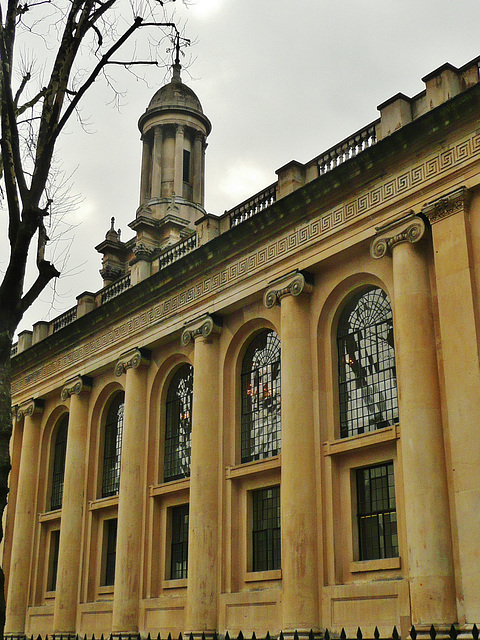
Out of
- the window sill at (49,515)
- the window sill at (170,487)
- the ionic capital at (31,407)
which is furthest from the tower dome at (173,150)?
the window sill at (170,487)

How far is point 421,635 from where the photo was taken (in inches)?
630

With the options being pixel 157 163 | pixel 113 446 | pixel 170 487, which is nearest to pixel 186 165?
pixel 157 163

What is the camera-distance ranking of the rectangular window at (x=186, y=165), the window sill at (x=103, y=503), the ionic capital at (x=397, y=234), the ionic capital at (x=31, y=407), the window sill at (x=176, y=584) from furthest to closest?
the rectangular window at (x=186, y=165) → the ionic capital at (x=31, y=407) → the window sill at (x=103, y=503) → the window sill at (x=176, y=584) → the ionic capital at (x=397, y=234)

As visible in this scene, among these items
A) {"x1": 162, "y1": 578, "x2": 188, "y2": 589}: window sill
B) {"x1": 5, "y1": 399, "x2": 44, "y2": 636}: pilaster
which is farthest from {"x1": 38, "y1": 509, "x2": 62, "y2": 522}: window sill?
{"x1": 162, "y1": 578, "x2": 188, "y2": 589}: window sill

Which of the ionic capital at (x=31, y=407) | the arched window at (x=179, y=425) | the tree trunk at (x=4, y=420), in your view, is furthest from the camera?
the ionic capital at (x=31, y=407)

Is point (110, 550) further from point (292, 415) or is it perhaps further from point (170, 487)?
point (292, 415)

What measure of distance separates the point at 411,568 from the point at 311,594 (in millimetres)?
3348

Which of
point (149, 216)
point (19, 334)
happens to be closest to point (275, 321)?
point (149, 216)

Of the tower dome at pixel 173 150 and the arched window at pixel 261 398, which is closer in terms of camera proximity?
the arched window at pixel 261 398

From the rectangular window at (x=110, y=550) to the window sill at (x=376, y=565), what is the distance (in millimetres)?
11057

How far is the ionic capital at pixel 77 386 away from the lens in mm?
30484

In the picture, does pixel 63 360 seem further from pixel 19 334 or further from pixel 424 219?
pixel 424 219

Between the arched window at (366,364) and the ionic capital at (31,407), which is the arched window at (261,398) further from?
the ionic capital at (31,407)

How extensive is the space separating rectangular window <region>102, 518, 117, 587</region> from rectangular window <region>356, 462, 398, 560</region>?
11.0 m
